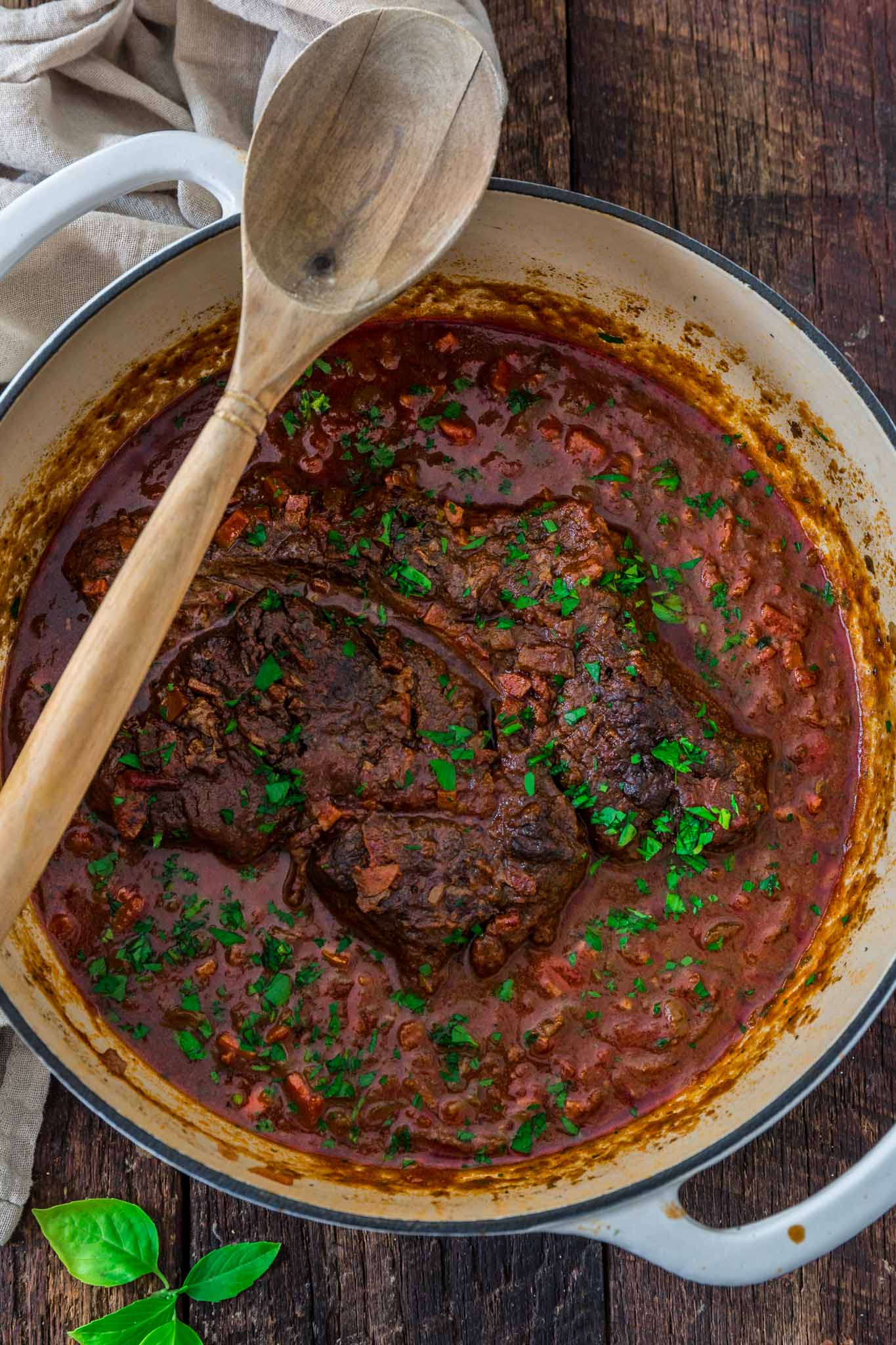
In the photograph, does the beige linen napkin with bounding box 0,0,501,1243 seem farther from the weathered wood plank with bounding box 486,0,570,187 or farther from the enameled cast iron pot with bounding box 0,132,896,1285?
the enameled cast iron pot with bounding box 0,132,896,1285

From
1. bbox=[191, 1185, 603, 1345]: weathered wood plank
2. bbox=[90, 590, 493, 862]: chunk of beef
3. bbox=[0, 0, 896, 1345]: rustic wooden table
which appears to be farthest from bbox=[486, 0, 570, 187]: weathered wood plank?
bbox=[191, 1185, 603, 1345]: weathered wood plank

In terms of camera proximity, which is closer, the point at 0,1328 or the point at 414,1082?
the point at 414,1082

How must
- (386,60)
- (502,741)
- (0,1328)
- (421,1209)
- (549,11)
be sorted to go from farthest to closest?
1. (549,11)
2. (0,1328)
3. (502,741)
4. (421,1209)
5. (386,60)

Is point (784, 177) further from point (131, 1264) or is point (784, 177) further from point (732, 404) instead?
point (131, 1264)

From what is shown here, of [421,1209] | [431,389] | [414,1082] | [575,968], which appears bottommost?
[421,1209]

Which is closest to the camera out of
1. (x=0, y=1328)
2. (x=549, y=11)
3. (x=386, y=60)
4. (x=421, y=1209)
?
(x=386, y=60)

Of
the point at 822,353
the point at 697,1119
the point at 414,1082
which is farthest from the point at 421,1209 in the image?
the point at 822,353

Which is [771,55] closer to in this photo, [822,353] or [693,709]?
[822,353]

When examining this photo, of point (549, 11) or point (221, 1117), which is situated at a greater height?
point (549, 11)
